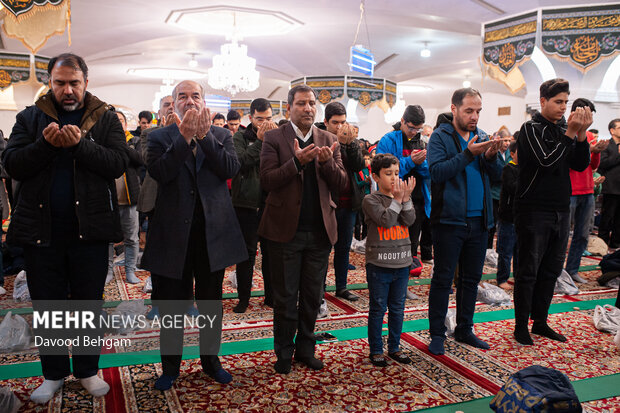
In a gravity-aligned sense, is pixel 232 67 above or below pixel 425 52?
below

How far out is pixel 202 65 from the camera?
16094mm

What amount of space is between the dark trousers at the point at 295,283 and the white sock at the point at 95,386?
2.97 ft

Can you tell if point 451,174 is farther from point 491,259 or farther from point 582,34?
point 582,34

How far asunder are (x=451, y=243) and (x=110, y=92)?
20.6 m

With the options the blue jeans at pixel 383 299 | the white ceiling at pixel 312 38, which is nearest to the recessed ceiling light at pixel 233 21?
the white ceiling at pixel 312 38

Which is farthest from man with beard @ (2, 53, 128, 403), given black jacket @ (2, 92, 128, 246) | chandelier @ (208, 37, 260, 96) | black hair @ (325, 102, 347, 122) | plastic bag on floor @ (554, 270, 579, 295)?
chandelier @ (208, 37, 260, 96)

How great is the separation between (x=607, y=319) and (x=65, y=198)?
12.4ft

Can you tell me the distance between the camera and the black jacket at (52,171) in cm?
221

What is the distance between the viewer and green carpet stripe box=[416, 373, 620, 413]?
241 cm

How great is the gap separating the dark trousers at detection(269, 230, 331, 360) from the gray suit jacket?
0.31 m

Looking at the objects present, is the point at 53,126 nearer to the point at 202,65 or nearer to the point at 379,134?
the point at 202,65

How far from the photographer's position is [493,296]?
4344 millimetres

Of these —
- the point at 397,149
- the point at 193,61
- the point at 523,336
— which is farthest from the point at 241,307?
the point at 193,61

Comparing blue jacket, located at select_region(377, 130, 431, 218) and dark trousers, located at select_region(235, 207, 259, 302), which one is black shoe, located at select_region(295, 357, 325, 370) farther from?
blue jacket, located at select_region(377, 130, 431, 218)
